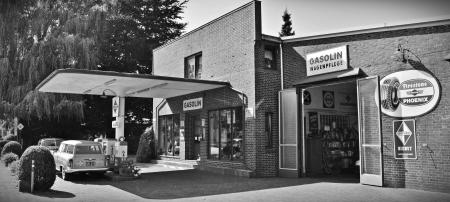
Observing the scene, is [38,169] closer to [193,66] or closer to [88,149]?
[88,149]

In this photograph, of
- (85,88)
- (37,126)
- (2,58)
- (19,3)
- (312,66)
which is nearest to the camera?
(312,66)

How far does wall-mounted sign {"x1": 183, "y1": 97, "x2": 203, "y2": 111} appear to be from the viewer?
61.0 feet

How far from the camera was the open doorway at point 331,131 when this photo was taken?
1555 centimetres

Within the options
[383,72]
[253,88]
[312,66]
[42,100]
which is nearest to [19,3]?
[42,100]

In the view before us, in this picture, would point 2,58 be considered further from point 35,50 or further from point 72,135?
point 72,135

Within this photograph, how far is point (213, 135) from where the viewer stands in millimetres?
17672

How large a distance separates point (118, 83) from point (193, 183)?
5259 mm

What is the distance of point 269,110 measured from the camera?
15508mm

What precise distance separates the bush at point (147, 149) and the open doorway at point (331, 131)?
401 inches

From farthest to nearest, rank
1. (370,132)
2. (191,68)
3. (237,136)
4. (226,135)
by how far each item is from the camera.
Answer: (191,68), (226,135), (237,136), (370,132)

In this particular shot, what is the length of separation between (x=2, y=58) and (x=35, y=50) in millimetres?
2169

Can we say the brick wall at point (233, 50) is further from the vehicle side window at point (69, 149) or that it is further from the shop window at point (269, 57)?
the vehicle side window at point (69, 149)

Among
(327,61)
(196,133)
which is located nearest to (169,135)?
(196,133)

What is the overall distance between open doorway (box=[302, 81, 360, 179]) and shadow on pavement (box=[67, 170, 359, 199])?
3.62 feet
